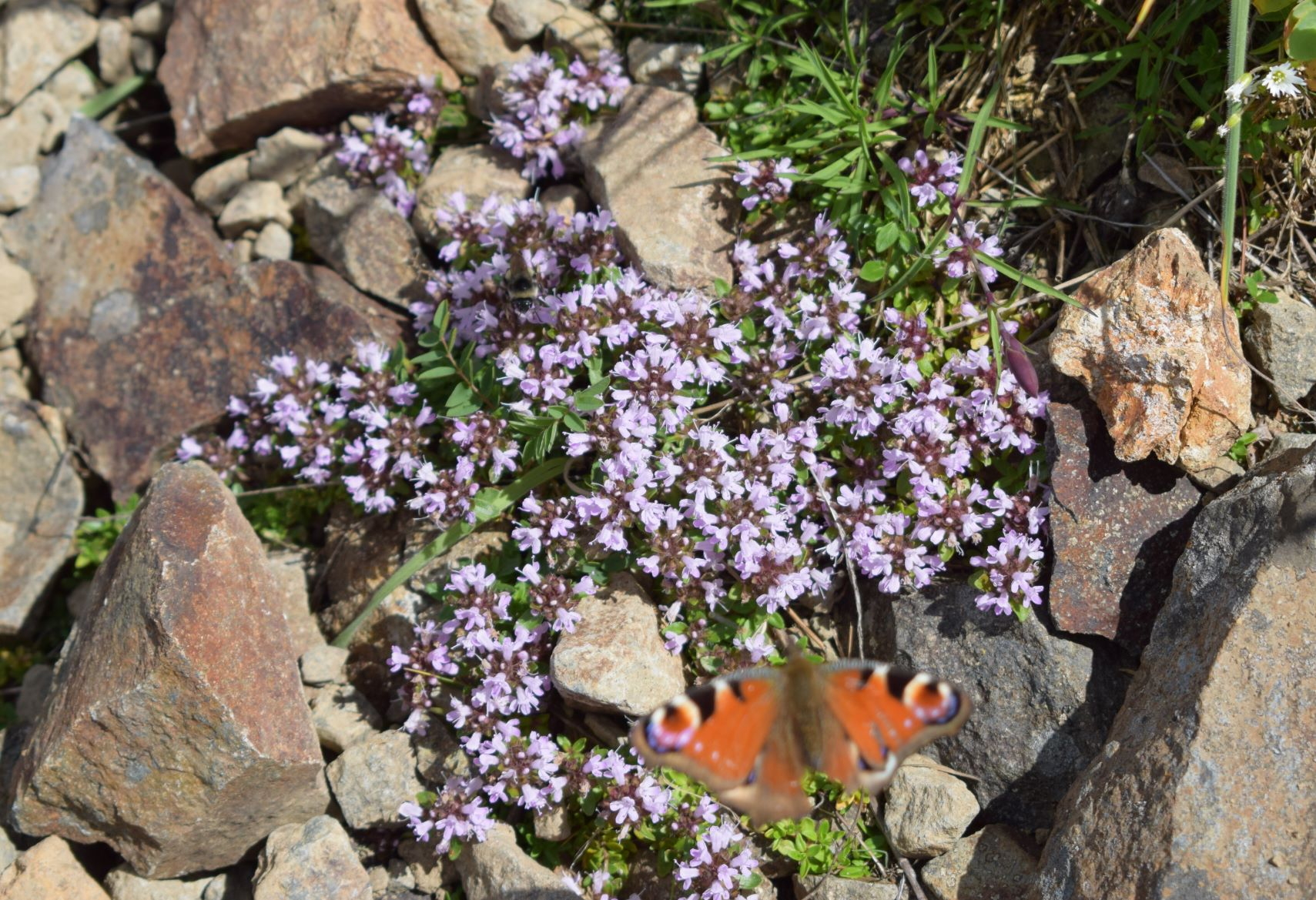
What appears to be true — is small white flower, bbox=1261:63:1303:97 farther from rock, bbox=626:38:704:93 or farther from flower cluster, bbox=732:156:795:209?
rock, bbox=626:38:704:93

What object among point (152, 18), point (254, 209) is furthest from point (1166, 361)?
point (152, 18)

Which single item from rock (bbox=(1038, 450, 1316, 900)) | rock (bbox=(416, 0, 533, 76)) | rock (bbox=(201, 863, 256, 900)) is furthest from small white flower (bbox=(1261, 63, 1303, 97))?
rock (bbox=(201, 863, 256, 900))

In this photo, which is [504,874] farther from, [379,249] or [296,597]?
[379,249]

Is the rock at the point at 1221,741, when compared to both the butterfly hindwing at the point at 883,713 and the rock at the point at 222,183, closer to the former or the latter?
the butterfly hindwing at the point at 883,713

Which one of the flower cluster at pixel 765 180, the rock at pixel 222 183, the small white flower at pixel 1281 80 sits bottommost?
the rock at pixel 222 183

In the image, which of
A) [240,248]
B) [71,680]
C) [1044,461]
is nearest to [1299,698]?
[1044,461]

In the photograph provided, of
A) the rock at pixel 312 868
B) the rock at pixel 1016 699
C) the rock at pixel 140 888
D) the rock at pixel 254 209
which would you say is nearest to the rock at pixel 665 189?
the rock at pixel 254 209

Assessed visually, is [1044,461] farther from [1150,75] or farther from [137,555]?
[137,555]
